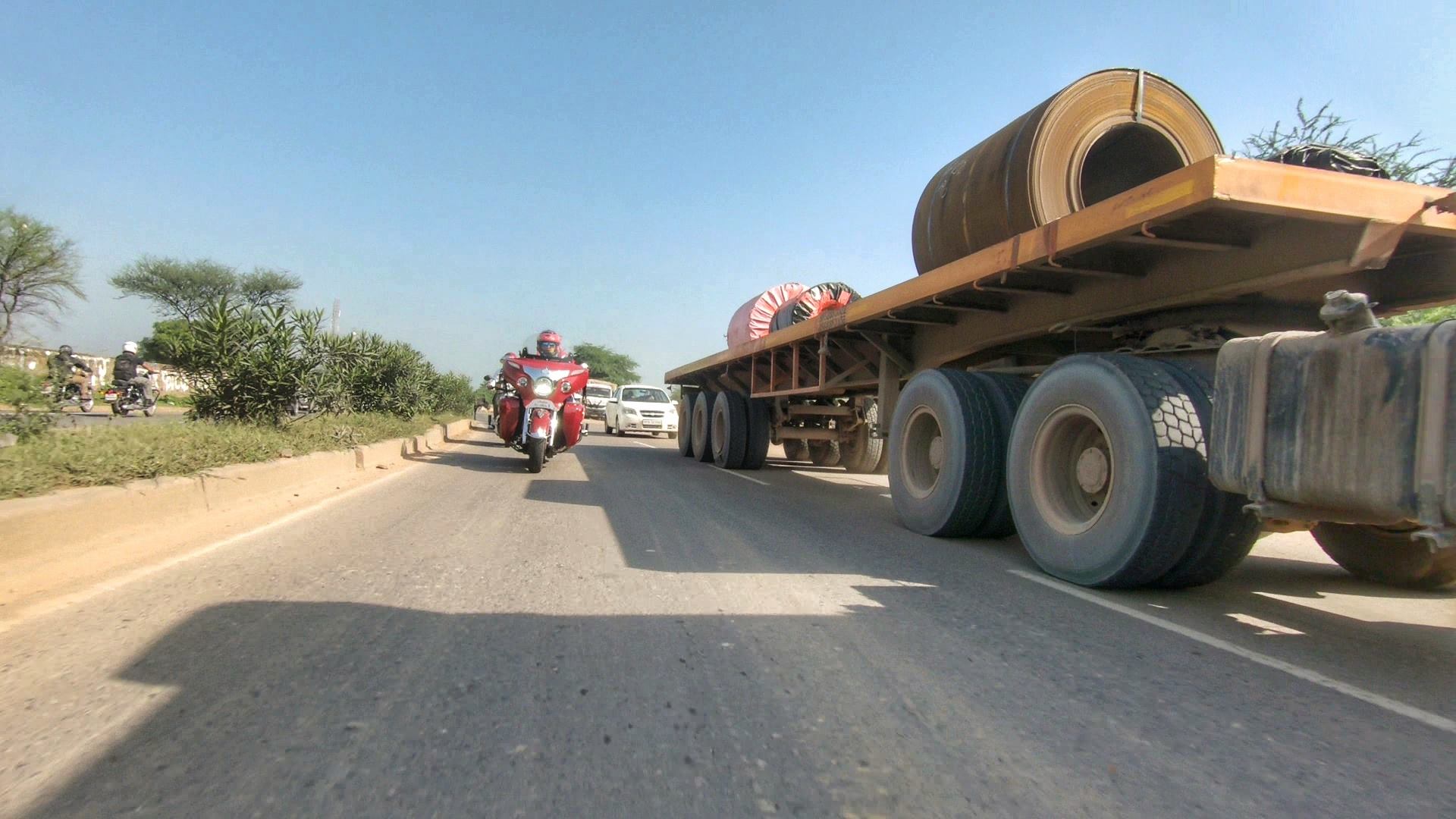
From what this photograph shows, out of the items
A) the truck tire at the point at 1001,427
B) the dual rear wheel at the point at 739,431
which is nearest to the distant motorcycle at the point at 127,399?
the dual rear wheel at the point at 739,431

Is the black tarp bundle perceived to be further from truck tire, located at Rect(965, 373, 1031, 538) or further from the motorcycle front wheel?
the motorcycle front wheel

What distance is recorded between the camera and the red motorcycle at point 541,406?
33.3ft

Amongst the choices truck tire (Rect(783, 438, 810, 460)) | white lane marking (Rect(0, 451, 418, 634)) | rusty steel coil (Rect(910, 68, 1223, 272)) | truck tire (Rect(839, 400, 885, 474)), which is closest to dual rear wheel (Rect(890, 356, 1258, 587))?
rusty steel coil (Rect(910, 68, 1223, 272))

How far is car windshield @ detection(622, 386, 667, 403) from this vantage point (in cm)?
2320

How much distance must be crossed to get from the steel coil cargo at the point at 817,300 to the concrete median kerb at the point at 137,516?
6.41 m

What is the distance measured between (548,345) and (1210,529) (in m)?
8.91

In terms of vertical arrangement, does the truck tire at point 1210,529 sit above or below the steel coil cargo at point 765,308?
below

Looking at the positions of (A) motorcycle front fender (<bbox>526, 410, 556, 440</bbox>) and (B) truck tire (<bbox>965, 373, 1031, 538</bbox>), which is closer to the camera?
(B) truck tire (<bbox>965, 373, 1031, 538</bbox>)

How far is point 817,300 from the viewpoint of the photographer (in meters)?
11.4

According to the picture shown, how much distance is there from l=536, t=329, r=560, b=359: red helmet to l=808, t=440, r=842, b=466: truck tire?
447 centimetres

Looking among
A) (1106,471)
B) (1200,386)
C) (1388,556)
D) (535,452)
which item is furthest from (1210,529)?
(535,452)

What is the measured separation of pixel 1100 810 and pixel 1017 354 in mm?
4790

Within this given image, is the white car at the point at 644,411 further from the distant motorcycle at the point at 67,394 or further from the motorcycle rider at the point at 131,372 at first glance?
the distant motorcycle at the point at 67,394

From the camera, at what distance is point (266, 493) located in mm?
6785
